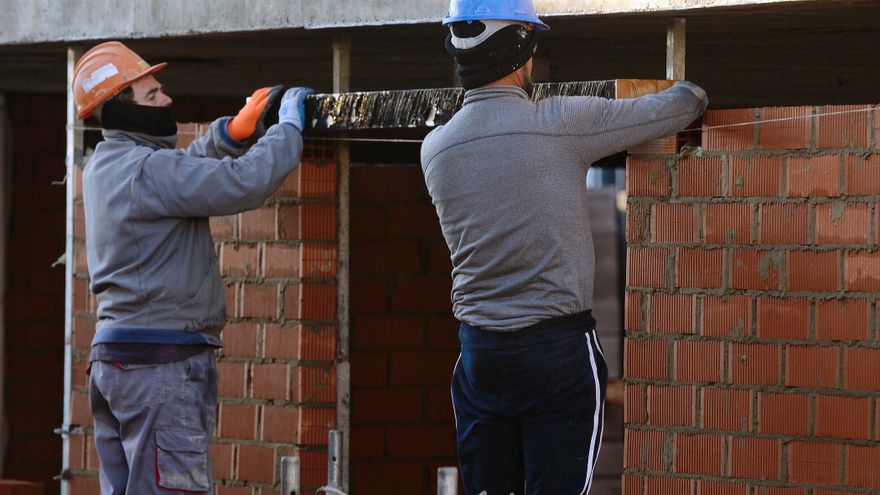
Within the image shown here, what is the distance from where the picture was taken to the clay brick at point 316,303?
17.9 feet

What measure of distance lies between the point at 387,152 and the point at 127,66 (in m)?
4.18

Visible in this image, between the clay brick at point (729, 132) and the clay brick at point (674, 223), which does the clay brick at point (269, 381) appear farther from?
the clay brick at point (729, 132)

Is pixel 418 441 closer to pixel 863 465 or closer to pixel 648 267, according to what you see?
pixel 648 267

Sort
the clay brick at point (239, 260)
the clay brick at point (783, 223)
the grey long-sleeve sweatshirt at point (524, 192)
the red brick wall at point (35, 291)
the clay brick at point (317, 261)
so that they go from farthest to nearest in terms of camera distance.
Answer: the red brick wall at point (35, 291) → the clay brick at point (239, 260) → the clay brick at point (317, 261) → the clay brick at point (783, 223) → the grey long-sleeve sweatshirt at point (524, 192)

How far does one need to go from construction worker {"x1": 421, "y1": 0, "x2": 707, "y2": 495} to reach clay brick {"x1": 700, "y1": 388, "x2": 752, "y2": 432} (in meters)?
1.02

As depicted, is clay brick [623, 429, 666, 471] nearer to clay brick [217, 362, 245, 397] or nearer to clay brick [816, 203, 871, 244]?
clay brick [816, 203, 871, 244]

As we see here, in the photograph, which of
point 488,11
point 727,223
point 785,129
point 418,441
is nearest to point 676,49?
point 785,129

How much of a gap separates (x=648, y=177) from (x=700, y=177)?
0.61 ft

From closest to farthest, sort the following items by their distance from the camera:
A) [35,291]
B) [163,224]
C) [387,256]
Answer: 1. [163,224]
2. [387,256]
3. [35,291]

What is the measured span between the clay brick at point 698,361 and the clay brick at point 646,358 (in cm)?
5

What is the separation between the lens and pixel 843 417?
449 cm

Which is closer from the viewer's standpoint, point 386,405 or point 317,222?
point 317,222

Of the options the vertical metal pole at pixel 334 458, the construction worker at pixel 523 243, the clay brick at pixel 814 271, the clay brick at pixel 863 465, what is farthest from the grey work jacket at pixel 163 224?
the clay brick at pixel 863 465

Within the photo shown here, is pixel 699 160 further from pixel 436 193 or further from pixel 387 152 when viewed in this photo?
pixel 387 152
